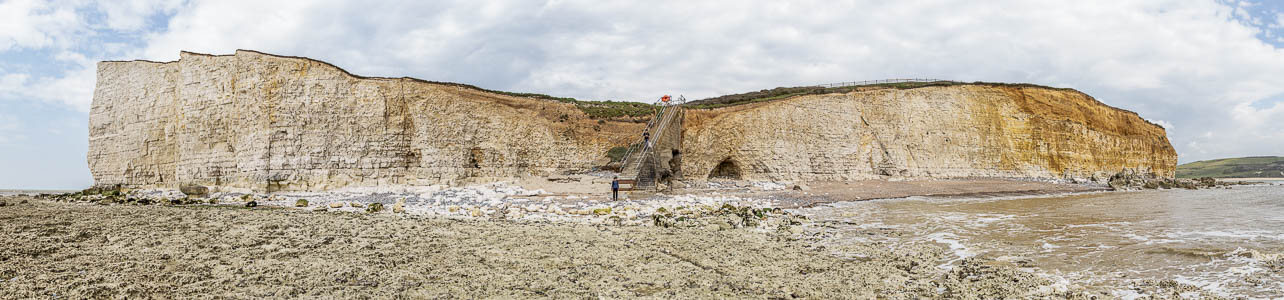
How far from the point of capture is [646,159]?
20.3m

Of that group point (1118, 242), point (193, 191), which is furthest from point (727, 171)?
point (193, 191)

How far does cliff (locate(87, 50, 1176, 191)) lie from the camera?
21.1 metres

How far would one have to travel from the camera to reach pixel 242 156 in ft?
69.4

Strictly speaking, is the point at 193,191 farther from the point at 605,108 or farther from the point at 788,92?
the point at 788,92

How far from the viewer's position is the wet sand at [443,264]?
4.98 m

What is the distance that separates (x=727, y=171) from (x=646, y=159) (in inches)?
333

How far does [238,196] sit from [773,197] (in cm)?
1825

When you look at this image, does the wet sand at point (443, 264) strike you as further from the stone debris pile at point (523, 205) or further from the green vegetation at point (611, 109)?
the green vegetation at point (611, 109)

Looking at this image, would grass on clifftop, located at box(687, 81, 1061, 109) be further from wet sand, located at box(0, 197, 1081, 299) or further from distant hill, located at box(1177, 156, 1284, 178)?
distant hill, located at box(1177, 156, 1284, 178)

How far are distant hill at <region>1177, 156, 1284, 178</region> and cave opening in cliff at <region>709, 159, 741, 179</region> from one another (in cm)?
7692

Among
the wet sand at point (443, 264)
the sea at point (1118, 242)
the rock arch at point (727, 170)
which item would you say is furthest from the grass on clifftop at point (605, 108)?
the wet sand at point (443, 264)

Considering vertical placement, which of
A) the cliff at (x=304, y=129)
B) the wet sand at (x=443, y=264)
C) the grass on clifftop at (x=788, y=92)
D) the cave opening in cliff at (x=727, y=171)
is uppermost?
the grass on clifftop at (x=788, y=92)

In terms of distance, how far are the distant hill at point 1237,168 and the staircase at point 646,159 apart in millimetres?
81819

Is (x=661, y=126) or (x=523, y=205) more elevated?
(x=661, y=126)
